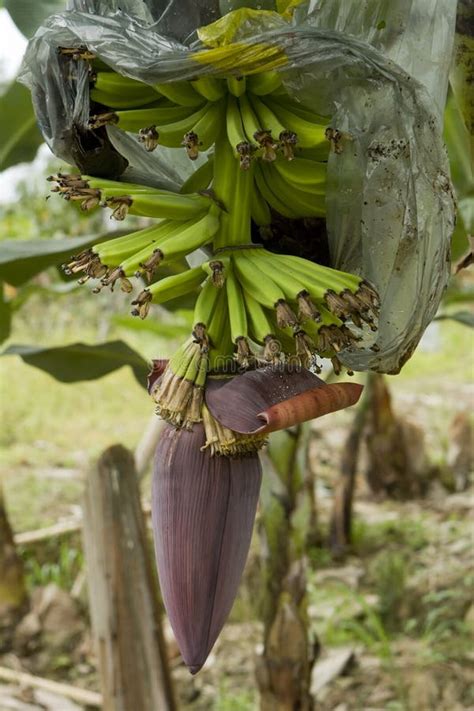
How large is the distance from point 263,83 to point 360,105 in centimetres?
6

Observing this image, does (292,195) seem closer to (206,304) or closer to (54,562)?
(206,304)

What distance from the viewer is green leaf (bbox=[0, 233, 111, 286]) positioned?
906 mm

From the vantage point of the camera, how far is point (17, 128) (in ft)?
3.62

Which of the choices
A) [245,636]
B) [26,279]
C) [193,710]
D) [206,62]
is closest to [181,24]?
[206,62]

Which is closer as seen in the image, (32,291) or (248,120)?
(248,120)

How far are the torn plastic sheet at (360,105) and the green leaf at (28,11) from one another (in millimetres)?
299

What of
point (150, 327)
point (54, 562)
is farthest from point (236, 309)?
point (54, 562)

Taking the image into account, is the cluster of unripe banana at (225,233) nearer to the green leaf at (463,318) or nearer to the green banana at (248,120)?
the green banana at (248,120)

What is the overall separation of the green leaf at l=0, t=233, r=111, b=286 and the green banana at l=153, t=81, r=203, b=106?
46cm

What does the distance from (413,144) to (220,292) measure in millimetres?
133

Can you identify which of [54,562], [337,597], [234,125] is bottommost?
[337,597]

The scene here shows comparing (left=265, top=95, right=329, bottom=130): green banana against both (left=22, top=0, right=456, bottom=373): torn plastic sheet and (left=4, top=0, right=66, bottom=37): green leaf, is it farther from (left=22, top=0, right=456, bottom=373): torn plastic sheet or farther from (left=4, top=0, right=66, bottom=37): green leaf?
(left=4, top=0, right=66, bottom=37): green leaf

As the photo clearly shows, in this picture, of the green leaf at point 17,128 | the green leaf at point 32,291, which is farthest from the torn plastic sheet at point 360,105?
the green leaf at point 32,291

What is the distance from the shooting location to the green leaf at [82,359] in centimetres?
109
